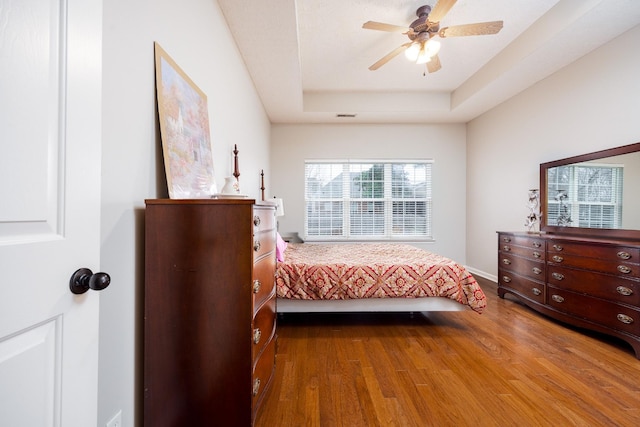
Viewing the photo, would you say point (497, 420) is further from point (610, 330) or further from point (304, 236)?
point (304, 236)

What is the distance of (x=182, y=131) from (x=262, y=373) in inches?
54.4

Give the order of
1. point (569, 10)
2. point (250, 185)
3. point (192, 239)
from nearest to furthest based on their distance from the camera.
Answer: point (192, 239) → point (569, 10) → point (250, 185)

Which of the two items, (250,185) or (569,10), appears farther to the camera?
(250,185)

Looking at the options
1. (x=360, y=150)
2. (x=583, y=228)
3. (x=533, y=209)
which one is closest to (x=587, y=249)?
(x=583, y=228)

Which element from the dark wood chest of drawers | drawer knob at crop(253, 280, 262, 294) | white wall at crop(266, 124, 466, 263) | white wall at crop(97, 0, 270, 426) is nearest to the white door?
white wall at crop(97, 0, 270, 426)

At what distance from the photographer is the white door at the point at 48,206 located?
0.55 metres

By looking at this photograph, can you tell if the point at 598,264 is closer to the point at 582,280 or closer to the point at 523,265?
the point at 582,280

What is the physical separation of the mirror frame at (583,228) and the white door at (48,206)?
12.5 feet

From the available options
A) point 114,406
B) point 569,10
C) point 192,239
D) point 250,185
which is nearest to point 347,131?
point 250,185

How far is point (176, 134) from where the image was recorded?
1506mm

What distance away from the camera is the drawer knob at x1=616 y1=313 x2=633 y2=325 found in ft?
7.11

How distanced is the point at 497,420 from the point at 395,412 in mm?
526

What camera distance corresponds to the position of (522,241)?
322cm

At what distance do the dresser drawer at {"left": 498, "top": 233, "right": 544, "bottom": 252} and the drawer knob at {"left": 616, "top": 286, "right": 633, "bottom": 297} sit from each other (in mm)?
718
